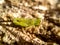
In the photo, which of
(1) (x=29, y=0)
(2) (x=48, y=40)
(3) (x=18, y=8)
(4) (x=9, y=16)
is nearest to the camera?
(2) (x=48, y=40)

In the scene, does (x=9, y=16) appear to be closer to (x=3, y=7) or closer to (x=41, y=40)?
(x=3, y=7)

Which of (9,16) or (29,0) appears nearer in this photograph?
(9,16)

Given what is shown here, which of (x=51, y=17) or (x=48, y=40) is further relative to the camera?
(x=51, y=17)

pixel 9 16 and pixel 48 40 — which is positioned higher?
pixel 9 16

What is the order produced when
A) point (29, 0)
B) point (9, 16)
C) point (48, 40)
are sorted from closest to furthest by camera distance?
1. point (48, 40)
2. point (9, 16)
3. point (29, 0)

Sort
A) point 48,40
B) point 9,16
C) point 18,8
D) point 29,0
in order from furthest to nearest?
1. point 29,0
2. point 18,8
3. point 9,16
4. point 48,40

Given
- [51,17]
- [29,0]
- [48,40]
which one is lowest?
Answer: [48,40]

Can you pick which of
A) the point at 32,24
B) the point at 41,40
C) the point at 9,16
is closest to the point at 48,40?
the point at 41,40

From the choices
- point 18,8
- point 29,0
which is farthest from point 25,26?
point 29,0

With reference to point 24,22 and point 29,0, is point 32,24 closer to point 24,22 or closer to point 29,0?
point 24,22
